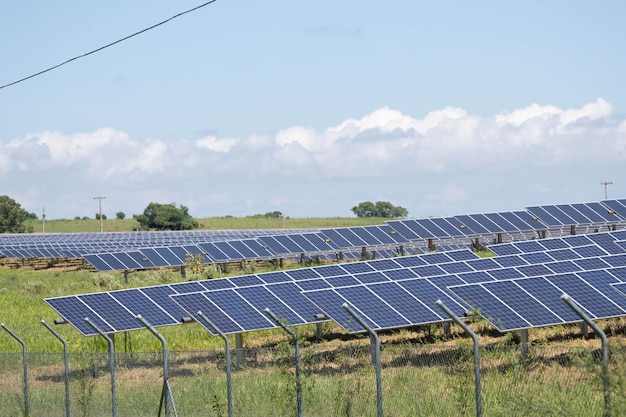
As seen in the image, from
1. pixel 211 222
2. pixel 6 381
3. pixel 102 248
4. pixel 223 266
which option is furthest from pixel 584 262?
pixel 211 222

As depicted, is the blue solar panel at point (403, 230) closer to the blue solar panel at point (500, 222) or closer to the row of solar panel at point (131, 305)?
the blue solar panel at point (500, 222)

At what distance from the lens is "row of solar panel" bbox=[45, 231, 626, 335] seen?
21.6 m

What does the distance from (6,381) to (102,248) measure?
54007mm

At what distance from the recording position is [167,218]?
14162 cm

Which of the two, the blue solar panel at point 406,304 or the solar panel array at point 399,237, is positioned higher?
the solar panel array at point 399,237

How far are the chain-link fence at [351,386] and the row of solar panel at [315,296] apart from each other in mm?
890

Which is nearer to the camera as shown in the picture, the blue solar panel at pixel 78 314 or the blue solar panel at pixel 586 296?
the blue solar panel at pixel 586 296

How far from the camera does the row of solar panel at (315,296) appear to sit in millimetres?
21578

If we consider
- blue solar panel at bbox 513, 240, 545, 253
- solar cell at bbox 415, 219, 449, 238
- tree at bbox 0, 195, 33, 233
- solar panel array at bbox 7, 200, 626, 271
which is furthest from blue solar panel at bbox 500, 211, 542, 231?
tree at bbox 0, 195, 33, 233

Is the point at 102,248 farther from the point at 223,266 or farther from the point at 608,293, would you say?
the point at 608,293

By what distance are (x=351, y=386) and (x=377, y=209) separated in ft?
507

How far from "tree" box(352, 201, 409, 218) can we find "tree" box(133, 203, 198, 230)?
35.1 m

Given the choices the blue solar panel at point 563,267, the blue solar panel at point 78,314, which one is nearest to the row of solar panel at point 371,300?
the blue solar panel at point 563,267

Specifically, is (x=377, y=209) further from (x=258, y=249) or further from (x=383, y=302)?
(x=383, y=302)
